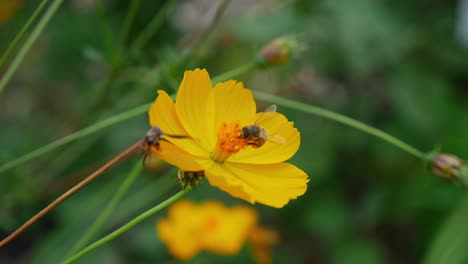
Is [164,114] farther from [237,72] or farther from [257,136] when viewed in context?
[237,72]

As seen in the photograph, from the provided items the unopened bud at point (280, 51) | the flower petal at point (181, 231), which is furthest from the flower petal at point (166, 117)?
the flower petal at point (181, 231)

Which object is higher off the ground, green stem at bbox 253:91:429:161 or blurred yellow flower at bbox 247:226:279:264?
green stem at bbox 253:91:429:161

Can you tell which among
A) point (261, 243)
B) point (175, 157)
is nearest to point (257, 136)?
point (175, 157)

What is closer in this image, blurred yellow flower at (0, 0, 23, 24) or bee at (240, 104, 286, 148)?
bee at (240, 104, 286, 148)

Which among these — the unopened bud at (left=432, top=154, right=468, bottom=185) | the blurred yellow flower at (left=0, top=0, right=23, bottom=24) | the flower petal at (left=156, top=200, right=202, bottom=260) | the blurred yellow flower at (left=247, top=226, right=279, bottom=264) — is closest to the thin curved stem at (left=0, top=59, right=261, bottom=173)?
the unopened bud at (left=432, top=154, right=468, bottom=185)

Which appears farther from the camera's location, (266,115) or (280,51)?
(280,51)

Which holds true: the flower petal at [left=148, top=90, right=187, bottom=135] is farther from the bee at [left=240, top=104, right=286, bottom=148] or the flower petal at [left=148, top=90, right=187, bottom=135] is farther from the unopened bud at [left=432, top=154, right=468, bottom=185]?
the unopened bud at [left=432, top=154, right=468, bottom=185]
